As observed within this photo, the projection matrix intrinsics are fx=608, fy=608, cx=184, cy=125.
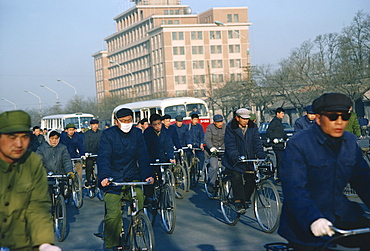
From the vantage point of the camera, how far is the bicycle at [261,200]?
900 centimetres

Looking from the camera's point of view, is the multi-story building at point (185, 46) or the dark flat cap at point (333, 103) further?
the multi-story building at point (185, 46)

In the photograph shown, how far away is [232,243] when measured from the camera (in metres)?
8.47

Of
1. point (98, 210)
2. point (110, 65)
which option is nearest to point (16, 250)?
point (98, 210)

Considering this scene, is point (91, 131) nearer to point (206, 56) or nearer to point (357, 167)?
point (357, 167)

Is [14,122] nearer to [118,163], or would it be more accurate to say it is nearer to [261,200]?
[118,163]

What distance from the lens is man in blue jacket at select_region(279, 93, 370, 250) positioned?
3961mm

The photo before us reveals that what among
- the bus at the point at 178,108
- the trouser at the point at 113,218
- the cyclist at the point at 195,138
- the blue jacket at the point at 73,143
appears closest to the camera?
the trouser at the point at 113,218

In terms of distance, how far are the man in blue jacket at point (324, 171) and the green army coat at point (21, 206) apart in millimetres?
1594

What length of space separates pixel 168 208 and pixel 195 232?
571mm

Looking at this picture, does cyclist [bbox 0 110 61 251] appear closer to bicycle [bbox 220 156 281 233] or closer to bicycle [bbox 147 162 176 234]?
bicycle [bbox 220 156 281 233]

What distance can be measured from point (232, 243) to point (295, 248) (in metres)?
4.53

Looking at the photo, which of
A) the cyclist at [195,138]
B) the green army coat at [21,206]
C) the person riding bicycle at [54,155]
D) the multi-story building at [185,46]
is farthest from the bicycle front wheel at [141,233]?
the multi-story building at [185,46]

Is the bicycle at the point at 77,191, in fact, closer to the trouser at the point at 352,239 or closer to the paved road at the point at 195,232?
the paved road at the point at 195,232

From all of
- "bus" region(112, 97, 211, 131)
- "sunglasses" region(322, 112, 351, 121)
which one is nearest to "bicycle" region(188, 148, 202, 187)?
"sunglasses" region(322, 112, 351, 121)
